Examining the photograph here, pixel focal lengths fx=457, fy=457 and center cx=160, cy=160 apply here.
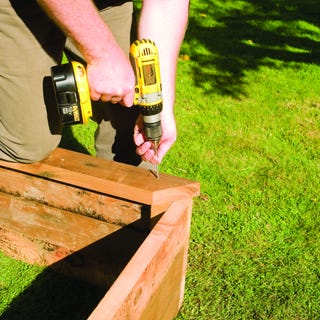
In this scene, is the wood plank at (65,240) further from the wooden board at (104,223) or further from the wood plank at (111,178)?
the wood plank at (111,178)

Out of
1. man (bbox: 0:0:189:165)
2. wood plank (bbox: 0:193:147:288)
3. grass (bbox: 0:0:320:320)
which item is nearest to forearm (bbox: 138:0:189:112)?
man (bbox: 0:0:189:165)

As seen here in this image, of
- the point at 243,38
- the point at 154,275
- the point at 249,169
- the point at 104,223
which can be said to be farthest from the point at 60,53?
the point at 243,38

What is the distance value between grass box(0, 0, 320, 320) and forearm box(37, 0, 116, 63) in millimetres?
1316

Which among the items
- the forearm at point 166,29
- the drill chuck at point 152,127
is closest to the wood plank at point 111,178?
the drill chuck at point 152,127

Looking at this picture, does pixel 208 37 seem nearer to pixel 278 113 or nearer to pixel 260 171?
pixel 278 113

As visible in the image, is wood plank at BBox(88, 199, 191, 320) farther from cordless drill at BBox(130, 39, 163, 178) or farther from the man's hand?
the man's hand

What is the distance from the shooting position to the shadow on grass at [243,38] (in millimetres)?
4715

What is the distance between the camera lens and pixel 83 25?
5.50ft

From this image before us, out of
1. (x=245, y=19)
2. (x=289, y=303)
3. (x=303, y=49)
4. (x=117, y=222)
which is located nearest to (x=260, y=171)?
(x=289, y=303)

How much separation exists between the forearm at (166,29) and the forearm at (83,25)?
16.4 inches

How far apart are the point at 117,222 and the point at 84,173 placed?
0.27 m

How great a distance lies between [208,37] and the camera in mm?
5684

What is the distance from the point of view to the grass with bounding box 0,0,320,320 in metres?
2.37

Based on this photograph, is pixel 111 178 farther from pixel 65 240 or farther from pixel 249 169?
pixel 249 169
